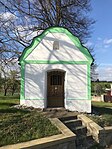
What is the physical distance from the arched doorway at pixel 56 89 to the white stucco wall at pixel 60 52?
955 mm

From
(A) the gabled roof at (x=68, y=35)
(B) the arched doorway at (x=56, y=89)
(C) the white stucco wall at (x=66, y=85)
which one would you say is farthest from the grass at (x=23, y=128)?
(A) the gabled roof at (x=68, y=35)

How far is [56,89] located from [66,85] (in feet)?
2.45

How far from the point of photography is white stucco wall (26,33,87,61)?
42.8 feet

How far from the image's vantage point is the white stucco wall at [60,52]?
1305 centimetres

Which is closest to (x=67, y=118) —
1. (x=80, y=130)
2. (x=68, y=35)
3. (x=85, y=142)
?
(x=80, y=130)

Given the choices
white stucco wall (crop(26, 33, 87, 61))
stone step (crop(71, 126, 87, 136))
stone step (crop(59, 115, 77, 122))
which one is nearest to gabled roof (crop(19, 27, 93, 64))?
white stucco wall (crop(26, 33, 87, 61))

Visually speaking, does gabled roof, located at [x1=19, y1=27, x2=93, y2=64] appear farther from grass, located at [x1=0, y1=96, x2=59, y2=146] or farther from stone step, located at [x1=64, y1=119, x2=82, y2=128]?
grass, located at [x1=0, y1=96, x2=59, y2=146]

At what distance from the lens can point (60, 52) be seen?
13.1 metres

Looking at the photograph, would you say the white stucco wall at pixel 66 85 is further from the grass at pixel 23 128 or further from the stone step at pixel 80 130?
the grass at pixel 23 128

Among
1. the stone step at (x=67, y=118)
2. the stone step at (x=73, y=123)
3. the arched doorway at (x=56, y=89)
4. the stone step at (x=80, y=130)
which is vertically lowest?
the stone step at (x=80, y=130)

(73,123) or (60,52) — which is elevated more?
(60,52)

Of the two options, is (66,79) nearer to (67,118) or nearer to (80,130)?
(67,118)

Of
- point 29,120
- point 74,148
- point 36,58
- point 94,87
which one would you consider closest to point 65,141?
point 74,148

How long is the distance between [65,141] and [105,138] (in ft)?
8.25
